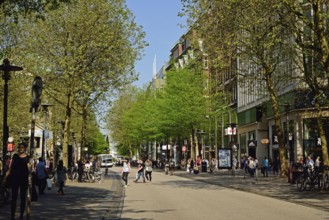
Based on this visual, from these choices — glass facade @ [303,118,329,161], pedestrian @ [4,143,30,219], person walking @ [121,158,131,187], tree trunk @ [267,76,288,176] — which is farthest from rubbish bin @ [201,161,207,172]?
pedestrian @ [4,143,30,219]

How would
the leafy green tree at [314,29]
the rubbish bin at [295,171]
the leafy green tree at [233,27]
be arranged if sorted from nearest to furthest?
the leafy green tree at [314,29]
the leafy green tree at [233,27]
the rubbish bin at [295,171]

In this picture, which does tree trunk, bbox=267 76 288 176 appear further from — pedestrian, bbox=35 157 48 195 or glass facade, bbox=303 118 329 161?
pedestrian, bbox=35 157 48 195

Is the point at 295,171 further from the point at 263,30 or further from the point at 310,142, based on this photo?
the point at 310,142

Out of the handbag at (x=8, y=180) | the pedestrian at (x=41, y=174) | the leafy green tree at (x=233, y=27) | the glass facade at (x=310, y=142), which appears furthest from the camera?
the glass facade at (x=310, y=142)

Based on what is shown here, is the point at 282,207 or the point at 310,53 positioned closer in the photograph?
the point at 282,207

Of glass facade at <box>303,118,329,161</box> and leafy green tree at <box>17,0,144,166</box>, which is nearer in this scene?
leafy green tree at <box>17,0,144,166</box>

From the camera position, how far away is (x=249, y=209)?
18.0 m

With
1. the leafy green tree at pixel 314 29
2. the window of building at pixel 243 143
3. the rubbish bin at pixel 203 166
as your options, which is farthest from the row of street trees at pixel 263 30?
the window of building at pixel 243 143

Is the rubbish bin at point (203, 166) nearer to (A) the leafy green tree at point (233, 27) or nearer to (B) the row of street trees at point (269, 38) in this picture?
(B) the row of street trees at point (269, 38)

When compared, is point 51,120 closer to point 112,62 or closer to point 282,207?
point 112,62

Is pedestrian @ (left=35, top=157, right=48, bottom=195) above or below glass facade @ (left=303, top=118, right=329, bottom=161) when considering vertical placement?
below

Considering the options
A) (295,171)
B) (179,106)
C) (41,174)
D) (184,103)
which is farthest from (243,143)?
(41,174)

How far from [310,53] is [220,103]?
39628mm

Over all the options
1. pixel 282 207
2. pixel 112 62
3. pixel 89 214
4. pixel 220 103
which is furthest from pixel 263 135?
pixel 89 214
